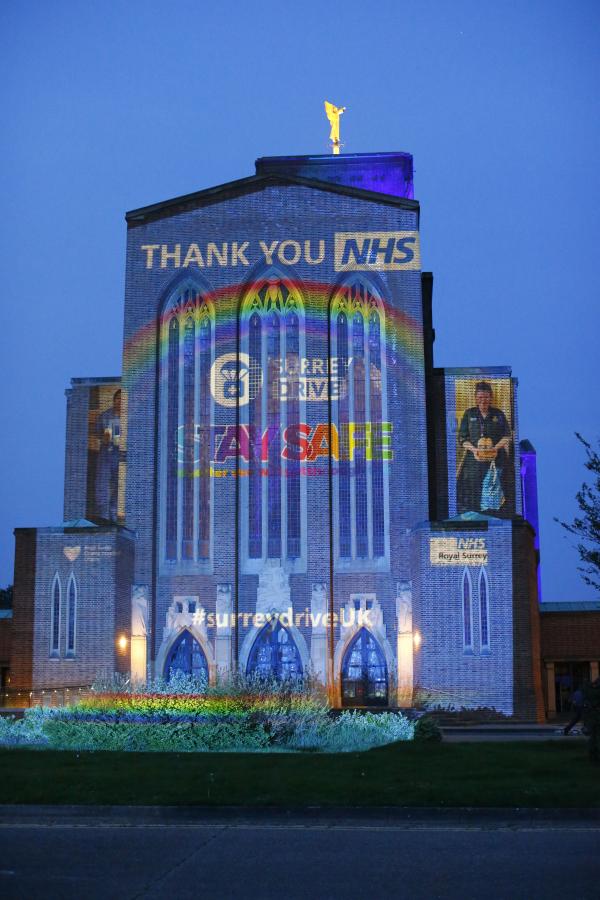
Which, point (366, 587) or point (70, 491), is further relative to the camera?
point (70, 491)

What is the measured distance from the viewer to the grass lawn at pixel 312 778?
1414 cm

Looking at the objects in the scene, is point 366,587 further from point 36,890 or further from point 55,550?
point 36,890

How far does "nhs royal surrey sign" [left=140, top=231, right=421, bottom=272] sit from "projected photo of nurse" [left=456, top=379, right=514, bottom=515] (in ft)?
15.4

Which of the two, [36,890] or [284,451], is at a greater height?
[284,451]

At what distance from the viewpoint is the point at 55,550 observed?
37250 millimetres

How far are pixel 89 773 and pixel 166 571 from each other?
2167 cm

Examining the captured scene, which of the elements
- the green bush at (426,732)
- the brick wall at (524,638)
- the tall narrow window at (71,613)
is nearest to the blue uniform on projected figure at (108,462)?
the tall narrow window at (71,613)

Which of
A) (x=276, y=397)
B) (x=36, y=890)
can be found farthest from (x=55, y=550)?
(x=36, y=890)

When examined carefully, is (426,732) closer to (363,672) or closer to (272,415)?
(363,672)

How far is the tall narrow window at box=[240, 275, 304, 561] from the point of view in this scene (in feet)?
125

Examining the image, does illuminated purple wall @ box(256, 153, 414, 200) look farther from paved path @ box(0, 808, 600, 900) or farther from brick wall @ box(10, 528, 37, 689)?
paved path @ box(0, 808, 600, 900)

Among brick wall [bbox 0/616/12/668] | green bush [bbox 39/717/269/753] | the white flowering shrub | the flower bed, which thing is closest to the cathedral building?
brick wall [bbox 0/616/12/668]

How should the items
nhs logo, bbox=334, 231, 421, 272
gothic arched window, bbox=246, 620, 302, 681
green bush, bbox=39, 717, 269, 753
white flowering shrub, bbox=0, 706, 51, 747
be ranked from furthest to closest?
nhs logo, bbox=334, 231, 421, 272 < gothic arched window, bbox=246, 620, 302, 681 < white flowering shrub, bbox=0, 706, 51, 747 < green bush, bbox=39, 717, 269, 753

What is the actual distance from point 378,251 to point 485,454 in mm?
7324
